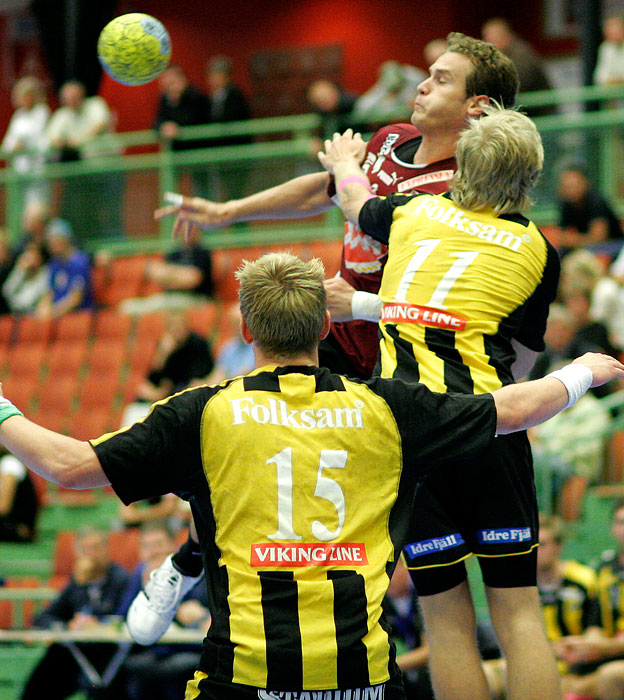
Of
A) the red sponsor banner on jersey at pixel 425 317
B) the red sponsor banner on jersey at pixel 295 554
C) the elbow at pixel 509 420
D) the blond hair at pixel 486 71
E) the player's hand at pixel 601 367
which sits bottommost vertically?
the red sponsor banner on jersey at pixel 295 554

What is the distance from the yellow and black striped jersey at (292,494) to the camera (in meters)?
3.27

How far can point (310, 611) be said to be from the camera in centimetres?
328

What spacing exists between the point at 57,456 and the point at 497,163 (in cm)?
180

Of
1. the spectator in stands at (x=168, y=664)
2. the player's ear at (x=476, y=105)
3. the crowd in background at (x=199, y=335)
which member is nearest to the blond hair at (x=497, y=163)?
the player's ear at (x=476, y=105)

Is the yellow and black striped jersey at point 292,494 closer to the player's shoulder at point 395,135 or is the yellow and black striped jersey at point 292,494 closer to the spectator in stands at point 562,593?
the player's shoulder at point 395,135

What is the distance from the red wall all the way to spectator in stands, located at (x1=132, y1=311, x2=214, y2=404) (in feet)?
25.0

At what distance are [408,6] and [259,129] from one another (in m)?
4.95

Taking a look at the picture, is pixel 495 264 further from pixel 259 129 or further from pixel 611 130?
pixel 259 129

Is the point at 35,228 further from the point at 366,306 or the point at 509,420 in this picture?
the point at 509,420

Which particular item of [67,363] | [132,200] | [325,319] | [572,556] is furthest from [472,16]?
[325,319]

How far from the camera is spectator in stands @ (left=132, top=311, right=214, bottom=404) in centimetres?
1083

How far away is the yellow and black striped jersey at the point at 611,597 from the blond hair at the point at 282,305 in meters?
4.21

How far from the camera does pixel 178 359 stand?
1093cm

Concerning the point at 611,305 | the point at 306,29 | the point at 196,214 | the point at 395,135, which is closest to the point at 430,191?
the point at 395,135
